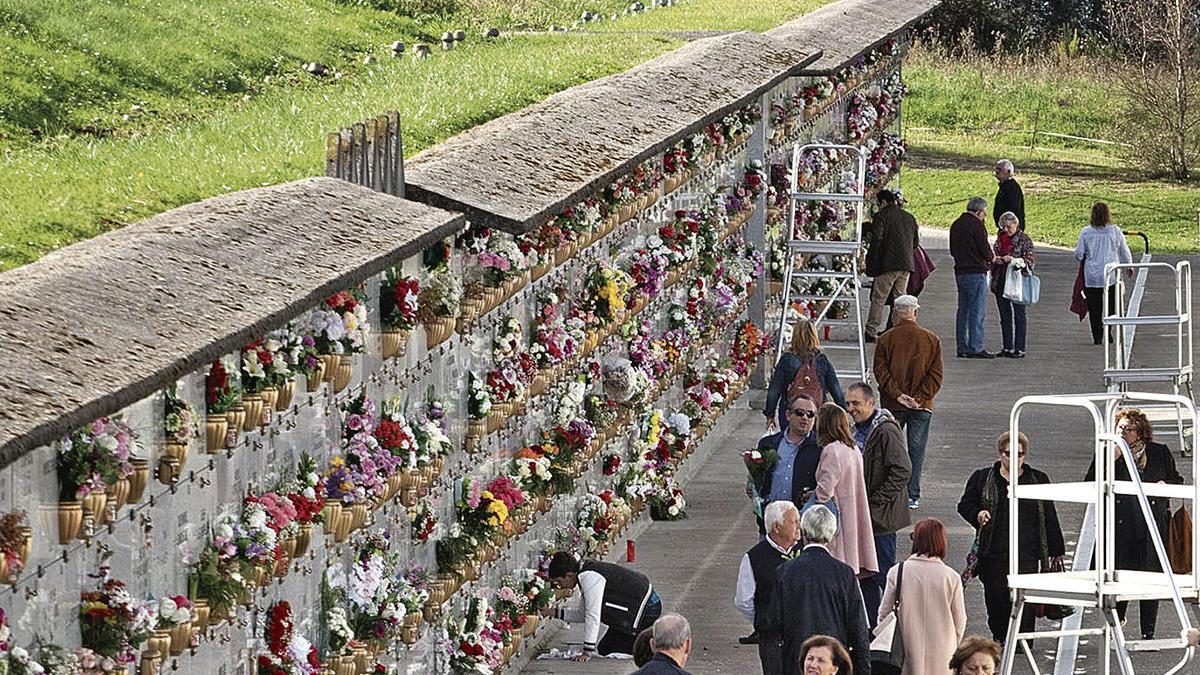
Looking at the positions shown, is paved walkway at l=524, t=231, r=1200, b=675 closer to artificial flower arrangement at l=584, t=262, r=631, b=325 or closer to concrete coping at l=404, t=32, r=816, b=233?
artificial flower arrangement at l=584, t=262, r=631, b=325

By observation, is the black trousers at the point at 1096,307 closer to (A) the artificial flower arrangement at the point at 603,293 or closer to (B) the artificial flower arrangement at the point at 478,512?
(A) the artificial flower arrangement at the point at 603,293

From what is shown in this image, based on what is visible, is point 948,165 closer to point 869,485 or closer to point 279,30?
point 279,30

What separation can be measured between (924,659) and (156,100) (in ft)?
19.8

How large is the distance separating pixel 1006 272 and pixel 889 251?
1.15 meters

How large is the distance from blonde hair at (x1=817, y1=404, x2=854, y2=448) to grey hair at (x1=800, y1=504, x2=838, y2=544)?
195 cm

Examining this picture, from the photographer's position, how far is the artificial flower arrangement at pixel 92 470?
6.85 metres

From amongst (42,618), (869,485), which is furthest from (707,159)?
Answer: (42,618)

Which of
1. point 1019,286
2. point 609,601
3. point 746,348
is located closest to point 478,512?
point 609,601

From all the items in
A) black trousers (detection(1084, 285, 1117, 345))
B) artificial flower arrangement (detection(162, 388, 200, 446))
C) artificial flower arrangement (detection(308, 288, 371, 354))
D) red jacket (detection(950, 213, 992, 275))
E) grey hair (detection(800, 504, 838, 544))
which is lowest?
black trousers (detection(1084, 285, 1117, 345))

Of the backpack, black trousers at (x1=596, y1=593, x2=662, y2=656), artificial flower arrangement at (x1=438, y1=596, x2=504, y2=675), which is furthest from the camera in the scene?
the backpack

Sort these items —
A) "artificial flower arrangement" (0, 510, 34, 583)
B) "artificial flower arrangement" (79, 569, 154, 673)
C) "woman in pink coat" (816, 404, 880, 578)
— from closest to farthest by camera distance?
"artificial flower arrangement" (0, 510, 34, 583), "artificial flower arrangement" (79, 569, 154, 673), "woman in pink coat" (816, 404, 880, 578)

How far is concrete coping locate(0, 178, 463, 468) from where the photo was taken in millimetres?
6398

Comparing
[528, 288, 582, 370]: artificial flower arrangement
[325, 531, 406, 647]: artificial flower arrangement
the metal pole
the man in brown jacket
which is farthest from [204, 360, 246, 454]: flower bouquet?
the metal pole

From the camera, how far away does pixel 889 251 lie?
22406 millimetres
